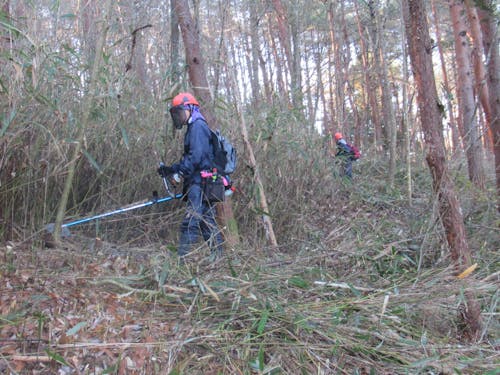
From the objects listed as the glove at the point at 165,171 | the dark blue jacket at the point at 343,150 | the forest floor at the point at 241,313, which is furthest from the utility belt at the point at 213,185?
the dark blue jacket at the point at 343,150

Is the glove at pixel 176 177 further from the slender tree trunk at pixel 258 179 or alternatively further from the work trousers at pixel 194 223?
the slender tree trunk at pixel 258 179

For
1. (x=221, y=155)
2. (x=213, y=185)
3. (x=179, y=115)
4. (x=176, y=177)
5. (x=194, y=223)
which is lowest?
(x=194, y=223)

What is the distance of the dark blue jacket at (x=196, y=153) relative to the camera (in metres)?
4.52

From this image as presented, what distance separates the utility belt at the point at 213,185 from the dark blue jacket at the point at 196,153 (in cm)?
5

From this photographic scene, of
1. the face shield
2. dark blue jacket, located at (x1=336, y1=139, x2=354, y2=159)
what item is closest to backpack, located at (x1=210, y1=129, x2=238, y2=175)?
the face shield

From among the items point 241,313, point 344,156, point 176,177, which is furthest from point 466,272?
point 344,156

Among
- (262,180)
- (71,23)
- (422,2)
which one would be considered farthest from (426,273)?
(71,23)

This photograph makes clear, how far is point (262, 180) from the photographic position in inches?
225

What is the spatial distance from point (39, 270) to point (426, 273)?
2.83 metres

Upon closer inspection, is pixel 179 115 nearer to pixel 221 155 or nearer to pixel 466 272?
pixel 221 155

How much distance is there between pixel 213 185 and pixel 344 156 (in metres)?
3.42

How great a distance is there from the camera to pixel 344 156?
7.46 m

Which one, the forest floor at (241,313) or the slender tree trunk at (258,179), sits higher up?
the slender tree trunk at (258,179)

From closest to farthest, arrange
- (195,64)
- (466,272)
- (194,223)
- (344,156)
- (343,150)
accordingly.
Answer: (466,272) < (194,223) < (195,64) < (344,156) < (343,150)
